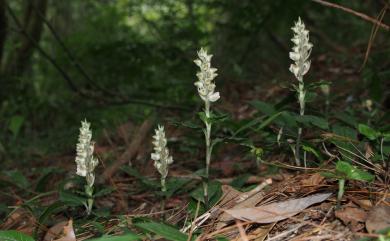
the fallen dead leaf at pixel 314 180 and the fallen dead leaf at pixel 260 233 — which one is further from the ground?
the fallen dead leaf at pixel 314 180

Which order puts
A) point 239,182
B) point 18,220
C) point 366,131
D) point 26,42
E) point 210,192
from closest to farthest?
point 366,131 < point 210,192 < point 239,182 < point 18,220 < point 26,42

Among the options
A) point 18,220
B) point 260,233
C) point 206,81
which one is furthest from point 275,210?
point 18,220

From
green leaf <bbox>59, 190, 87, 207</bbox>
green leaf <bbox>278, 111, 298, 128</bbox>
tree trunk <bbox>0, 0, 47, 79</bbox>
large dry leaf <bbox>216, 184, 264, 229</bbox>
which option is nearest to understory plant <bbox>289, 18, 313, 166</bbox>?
green leaf <bbox>278, 111, 298, 128</bbox>

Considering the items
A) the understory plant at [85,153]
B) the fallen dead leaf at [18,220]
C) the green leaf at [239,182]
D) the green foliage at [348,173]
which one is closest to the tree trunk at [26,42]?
the fallen dead leaf at [18,220]

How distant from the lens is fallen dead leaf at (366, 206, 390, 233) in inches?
53.7

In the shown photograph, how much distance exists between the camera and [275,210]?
1.61m

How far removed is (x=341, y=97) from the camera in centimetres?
354

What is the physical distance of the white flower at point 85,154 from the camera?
1.87m

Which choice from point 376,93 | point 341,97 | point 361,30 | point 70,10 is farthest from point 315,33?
point 70,10

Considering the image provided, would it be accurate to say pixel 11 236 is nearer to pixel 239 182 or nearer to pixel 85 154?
pixel 85 154

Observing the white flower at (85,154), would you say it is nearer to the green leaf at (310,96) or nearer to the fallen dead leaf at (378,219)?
the green leaf at (310,96)

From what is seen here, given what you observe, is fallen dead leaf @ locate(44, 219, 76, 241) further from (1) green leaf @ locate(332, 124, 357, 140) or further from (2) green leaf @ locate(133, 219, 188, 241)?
(1) green leaf @ locate(332, 124, 357, 140)

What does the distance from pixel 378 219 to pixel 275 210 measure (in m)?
0.35

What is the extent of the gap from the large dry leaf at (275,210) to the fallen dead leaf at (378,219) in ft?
0.67
